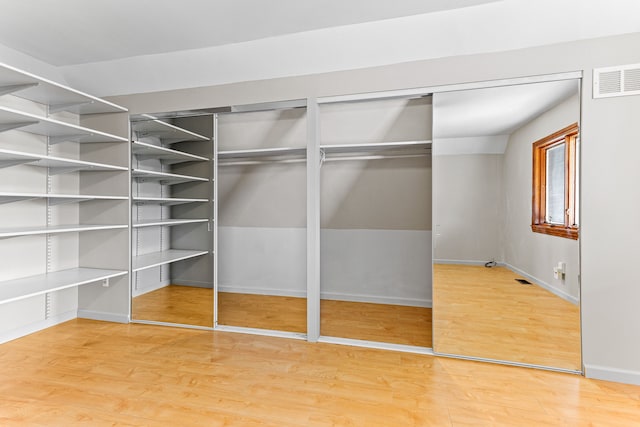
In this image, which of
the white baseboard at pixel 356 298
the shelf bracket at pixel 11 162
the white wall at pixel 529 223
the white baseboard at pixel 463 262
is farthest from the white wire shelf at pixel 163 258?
the white wall at pixel 529 223

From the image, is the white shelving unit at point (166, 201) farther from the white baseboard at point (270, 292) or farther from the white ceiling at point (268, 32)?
the white ceiling at point (268, 32)

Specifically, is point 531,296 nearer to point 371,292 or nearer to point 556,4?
point 371,292

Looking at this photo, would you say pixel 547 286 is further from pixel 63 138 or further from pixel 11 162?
pixel 63 138

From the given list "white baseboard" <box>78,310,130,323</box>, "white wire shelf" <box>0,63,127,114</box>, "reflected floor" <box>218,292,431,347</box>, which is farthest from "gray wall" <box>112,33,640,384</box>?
"white baseboard" <box>78,310,130,323</box>

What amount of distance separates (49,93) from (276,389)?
8.64ft

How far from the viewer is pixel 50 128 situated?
2.50 m

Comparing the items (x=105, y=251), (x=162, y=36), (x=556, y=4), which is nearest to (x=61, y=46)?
(x=162, y=36)

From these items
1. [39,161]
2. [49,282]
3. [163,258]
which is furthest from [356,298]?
[39,161]

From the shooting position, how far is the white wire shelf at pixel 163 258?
284cm

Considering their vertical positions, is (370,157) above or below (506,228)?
above

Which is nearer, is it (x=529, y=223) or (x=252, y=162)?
(x=529, y=223)

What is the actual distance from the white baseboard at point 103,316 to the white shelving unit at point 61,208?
10 millimetres

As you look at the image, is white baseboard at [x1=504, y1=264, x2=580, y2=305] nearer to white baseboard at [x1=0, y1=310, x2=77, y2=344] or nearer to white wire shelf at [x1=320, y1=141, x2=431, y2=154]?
white wire shelf at [x1=320, y1=141, x2=431, y2=154]

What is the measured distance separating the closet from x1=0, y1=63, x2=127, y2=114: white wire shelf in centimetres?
32
